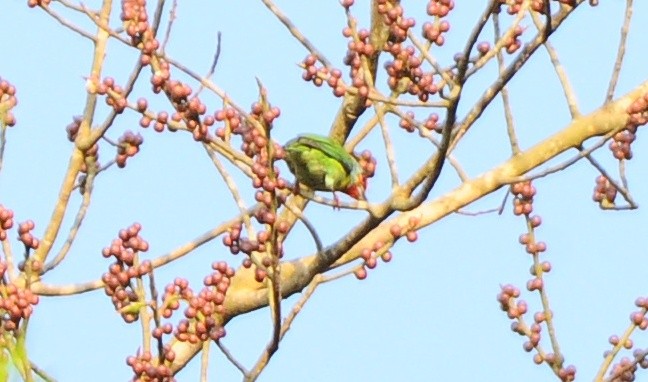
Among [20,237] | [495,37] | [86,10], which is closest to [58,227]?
[20,237]

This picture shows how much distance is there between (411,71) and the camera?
4816mm

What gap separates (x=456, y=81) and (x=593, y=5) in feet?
3.42

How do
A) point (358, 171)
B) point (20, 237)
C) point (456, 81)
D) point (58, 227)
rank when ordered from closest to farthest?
point (456, 81)
point (20, 237)
point (58, 227)
point (358, 171)

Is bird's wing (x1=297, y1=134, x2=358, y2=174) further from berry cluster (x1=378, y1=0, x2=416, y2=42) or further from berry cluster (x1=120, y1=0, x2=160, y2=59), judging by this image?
berry cluster (x1=120, y1=0, x2=160, y2=59)

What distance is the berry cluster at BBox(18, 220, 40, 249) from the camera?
5.15 meters

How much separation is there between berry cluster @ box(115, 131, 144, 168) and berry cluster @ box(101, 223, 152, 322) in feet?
3.99

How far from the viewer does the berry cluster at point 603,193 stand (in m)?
5.92

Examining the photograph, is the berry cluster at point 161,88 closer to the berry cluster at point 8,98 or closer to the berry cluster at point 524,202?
the berry cluster at point 8,98

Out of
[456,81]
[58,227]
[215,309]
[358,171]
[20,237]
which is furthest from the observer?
[358,171]

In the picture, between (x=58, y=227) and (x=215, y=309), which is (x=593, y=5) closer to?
(x=215, y=309)

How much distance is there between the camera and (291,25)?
19.7 ft

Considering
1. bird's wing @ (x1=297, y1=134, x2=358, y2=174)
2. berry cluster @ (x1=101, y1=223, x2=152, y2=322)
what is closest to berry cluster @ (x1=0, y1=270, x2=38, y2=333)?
berry cluster @ (x1=101, y1=223, x2=152, y2=322)

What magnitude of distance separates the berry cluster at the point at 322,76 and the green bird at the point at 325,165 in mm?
1227

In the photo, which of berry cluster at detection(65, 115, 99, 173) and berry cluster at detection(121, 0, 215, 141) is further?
berry cluster at detection(65, 115, 99, 173)
